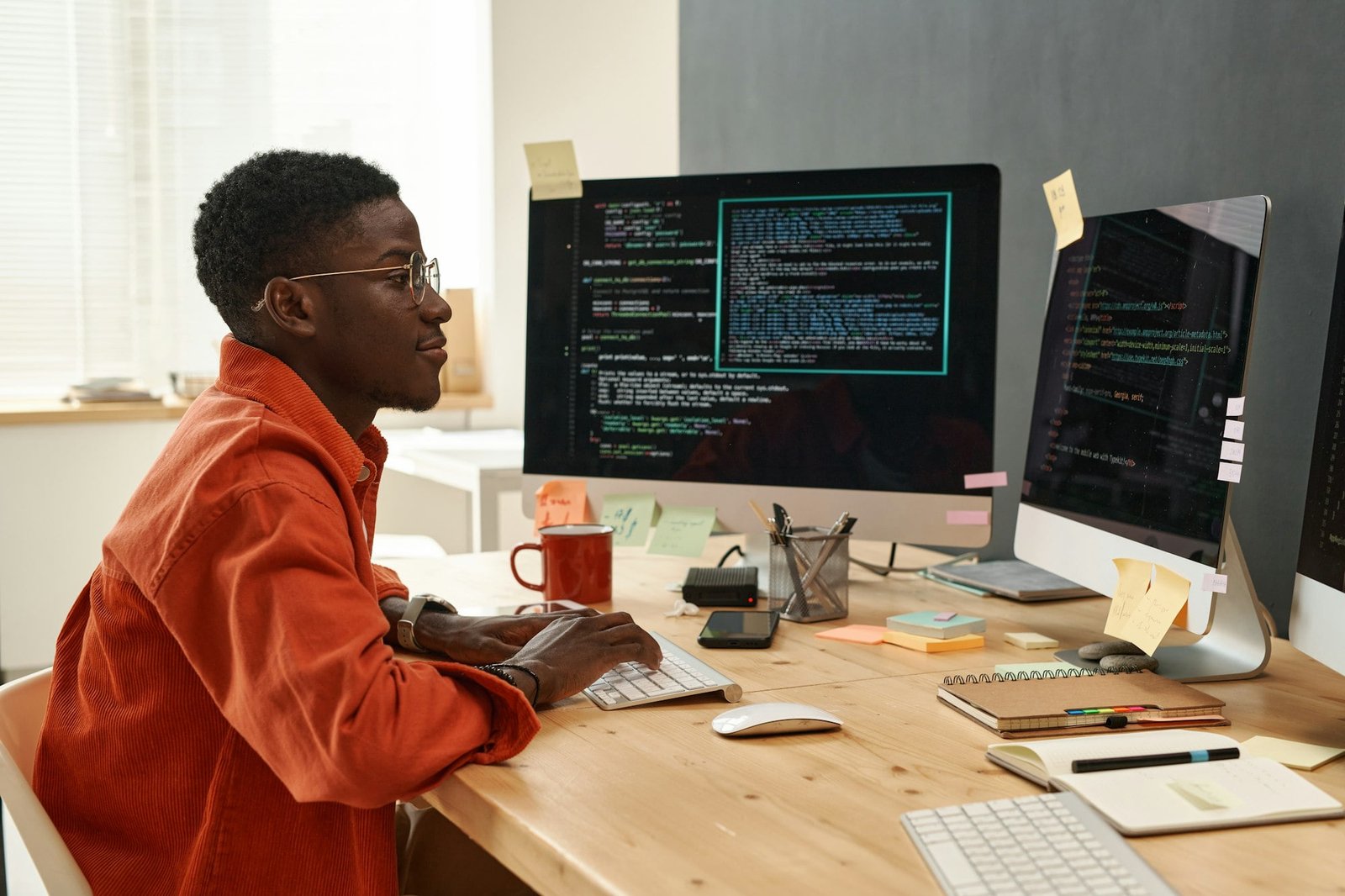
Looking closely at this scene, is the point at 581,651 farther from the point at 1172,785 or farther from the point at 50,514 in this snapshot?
the point at 50,514

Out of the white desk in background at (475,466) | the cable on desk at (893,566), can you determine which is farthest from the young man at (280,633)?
the white desk in background at (475,466)

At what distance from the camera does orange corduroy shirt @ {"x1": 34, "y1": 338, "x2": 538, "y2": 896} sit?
854 mm

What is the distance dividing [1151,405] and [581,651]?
2.04ft

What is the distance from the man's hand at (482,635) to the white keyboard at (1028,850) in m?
0.53

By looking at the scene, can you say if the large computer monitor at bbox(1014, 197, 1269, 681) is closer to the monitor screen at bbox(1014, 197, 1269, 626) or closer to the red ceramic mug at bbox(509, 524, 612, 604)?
the monitor screen at bbox(1014, 197, 1269, 626)

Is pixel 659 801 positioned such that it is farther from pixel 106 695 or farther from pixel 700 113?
pixel 700 113

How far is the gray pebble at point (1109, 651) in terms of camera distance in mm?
1220

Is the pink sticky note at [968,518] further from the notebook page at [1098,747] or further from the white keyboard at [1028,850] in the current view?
the white keyboard at [1028,850]

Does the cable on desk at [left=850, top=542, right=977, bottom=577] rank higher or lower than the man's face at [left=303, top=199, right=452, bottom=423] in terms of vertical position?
lower

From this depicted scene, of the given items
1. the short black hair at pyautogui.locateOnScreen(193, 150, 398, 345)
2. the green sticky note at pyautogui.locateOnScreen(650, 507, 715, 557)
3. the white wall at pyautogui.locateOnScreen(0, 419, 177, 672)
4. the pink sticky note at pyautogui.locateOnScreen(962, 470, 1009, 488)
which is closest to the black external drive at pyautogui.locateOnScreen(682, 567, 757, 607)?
the green sticky note at pyautogui.locateOnScreen(650, 507, 715, 557)

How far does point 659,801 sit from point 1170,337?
0.71m

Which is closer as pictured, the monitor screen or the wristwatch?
the monitor screen

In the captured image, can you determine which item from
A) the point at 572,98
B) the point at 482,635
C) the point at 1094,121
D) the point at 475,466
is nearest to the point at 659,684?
the point at 482,635

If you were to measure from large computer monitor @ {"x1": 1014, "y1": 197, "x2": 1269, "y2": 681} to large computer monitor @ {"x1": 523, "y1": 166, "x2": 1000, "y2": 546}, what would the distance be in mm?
108
